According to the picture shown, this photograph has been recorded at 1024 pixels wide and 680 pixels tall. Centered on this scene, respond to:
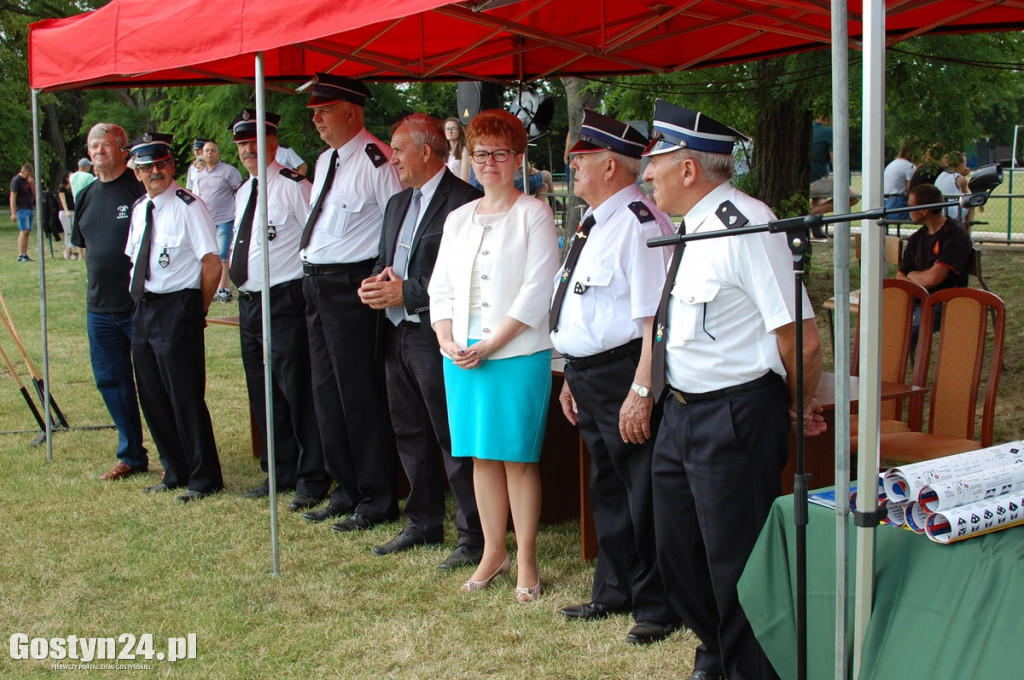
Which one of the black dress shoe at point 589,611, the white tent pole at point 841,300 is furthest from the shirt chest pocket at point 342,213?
the white tent pole at point 841,300

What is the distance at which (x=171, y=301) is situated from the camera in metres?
5.46

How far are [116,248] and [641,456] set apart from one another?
3491mm

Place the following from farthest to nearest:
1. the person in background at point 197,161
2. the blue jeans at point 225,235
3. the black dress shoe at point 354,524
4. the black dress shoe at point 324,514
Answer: the blue jeans at point 225,235, the person in background at point 197,161, the black dress shoe at point 324,514, the black dress shoe at point 354,524

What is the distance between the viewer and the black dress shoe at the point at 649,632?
3.58 metres

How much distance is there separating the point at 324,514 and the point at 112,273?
70.9 inches

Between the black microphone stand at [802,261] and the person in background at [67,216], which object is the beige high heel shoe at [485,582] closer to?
the black microphone stand at [802,261]

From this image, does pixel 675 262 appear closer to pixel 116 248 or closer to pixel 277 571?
pixel 277 571

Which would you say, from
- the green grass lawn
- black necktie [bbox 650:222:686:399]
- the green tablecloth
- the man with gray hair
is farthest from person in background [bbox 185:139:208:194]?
the green tablecloth

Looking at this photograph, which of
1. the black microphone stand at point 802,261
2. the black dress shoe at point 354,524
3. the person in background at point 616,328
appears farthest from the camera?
the black dress shoe at point 354,524

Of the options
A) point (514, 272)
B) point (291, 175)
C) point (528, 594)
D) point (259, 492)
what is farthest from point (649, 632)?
point (291, 175)

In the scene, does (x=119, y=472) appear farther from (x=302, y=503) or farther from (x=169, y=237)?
(x=169, y=237)

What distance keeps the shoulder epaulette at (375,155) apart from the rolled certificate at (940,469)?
3055mm

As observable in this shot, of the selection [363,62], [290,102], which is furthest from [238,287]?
[290,102]

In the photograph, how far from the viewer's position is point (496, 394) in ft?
12.8
